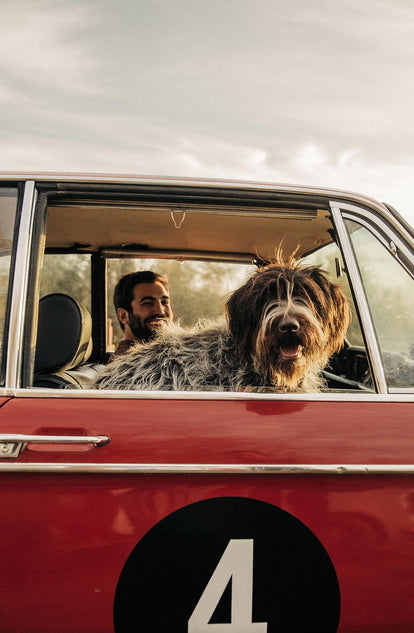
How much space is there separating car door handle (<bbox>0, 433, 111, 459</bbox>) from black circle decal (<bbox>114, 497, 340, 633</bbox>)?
1.10ft

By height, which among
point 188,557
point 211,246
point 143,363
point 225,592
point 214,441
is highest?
point 211,246

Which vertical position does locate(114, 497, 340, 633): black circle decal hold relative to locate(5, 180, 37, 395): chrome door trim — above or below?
below

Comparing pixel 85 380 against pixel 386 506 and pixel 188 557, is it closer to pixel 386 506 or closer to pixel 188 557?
pixel 188 557

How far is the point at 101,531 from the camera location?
1462mm

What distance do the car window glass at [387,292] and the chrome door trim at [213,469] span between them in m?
0.49

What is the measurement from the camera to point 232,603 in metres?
1.46

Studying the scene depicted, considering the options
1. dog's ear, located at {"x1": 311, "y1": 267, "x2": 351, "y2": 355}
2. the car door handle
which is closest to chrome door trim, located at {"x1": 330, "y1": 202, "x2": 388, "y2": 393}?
dog's ear, located at {"x1": 311, "y1": 267, "x2": 351, "y2": 355}

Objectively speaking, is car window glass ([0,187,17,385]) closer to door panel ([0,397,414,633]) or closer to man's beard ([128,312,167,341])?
door panel ([0,397,414,633])

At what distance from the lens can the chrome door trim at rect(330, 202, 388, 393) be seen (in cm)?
175

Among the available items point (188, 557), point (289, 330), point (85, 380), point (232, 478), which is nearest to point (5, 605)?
point (188, 557)

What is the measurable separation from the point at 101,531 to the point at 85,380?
1135mm

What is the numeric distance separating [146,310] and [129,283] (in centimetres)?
23

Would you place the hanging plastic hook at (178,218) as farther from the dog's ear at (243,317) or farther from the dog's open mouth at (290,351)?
the dog's open mouth at (290,351)

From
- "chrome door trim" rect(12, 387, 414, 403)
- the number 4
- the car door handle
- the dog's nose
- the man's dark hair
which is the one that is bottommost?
the number 4
